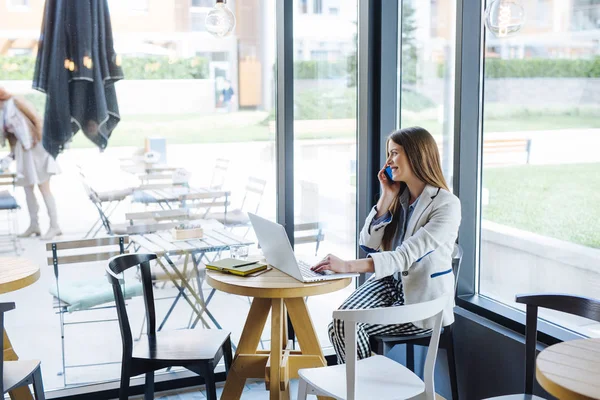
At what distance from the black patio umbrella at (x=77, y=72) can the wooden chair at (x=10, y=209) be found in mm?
258

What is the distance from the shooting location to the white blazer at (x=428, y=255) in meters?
3.07

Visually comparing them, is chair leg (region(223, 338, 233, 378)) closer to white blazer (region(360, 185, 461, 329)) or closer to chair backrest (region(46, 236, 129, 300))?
white blazer (region(360, 185, 461, 329))

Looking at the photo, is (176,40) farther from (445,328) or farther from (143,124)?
(445,328)

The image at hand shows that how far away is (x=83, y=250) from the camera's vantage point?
12.6 ft

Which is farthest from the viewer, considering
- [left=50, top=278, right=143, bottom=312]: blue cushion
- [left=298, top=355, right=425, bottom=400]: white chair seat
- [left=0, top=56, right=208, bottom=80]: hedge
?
[left=50, top=278, right=143, bottom=312]: blue cushion

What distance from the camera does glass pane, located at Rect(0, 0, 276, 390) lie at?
3.76 meters

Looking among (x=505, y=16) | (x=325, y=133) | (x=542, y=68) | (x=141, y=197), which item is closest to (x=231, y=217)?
(x=141, y=197)

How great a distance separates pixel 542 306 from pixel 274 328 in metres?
1.21

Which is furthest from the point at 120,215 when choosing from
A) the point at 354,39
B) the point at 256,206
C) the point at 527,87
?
the point at 527,87

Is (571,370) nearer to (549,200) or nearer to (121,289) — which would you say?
(549,200)

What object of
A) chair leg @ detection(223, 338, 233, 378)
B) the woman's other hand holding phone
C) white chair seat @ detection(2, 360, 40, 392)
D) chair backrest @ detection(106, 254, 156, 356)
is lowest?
chair leg @ detection(223, 338, 233, 378)

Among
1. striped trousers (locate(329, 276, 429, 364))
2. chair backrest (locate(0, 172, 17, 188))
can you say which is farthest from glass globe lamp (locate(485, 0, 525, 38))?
chair backrest (locate(0, 172, 17, 188))

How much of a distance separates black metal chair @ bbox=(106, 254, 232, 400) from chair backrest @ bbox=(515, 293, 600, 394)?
4.28 feet

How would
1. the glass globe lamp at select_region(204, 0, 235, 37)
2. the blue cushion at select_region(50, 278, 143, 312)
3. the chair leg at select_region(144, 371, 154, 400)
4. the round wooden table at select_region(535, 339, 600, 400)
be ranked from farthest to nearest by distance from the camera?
1. the blue cushion at select_region(50, 278, 143, 312)
2. the glass globe lamp at select_region(204, 0, 235, 37)
3. the chair leg at select_region(144, 371, 154, 400)
4. the round wooden table at select_region(535, 339, 600, 400)
